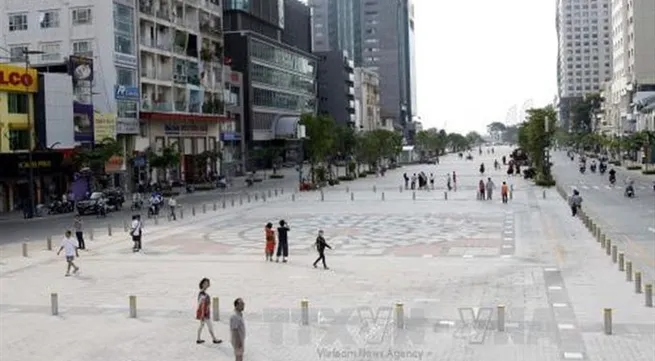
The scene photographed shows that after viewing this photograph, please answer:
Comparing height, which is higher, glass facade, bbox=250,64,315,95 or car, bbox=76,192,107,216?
glass facade, bbox=250,64,315,95

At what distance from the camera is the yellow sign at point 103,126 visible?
6749cm

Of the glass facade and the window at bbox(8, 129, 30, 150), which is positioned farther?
the glass facade

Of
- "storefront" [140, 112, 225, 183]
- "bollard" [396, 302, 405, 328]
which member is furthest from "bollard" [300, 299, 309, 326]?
"storefront" [140, 112, 225, 183]

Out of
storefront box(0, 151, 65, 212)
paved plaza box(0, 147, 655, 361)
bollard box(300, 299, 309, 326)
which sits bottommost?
paved plaza box(0, 147, 655, 361)

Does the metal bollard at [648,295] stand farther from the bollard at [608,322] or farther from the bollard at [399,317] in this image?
the bollard at [399,317]

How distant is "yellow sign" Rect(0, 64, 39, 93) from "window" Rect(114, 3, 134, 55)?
14154 mm

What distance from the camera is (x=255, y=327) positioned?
18672 mm

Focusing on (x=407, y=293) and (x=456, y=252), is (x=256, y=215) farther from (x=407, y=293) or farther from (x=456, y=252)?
(x=407, y=293)

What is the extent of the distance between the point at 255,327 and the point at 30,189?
39.3m

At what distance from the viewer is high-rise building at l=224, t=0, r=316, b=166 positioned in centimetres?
11188

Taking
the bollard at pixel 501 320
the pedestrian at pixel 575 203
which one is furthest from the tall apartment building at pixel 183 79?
the bollard at pixel 501 320

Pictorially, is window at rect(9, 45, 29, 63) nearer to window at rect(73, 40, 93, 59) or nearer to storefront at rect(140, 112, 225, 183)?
window at rect(73, 40, 93, 59)

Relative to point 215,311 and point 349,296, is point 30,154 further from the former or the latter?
point 215,311

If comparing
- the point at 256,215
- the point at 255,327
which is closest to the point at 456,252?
the point at 255,327
